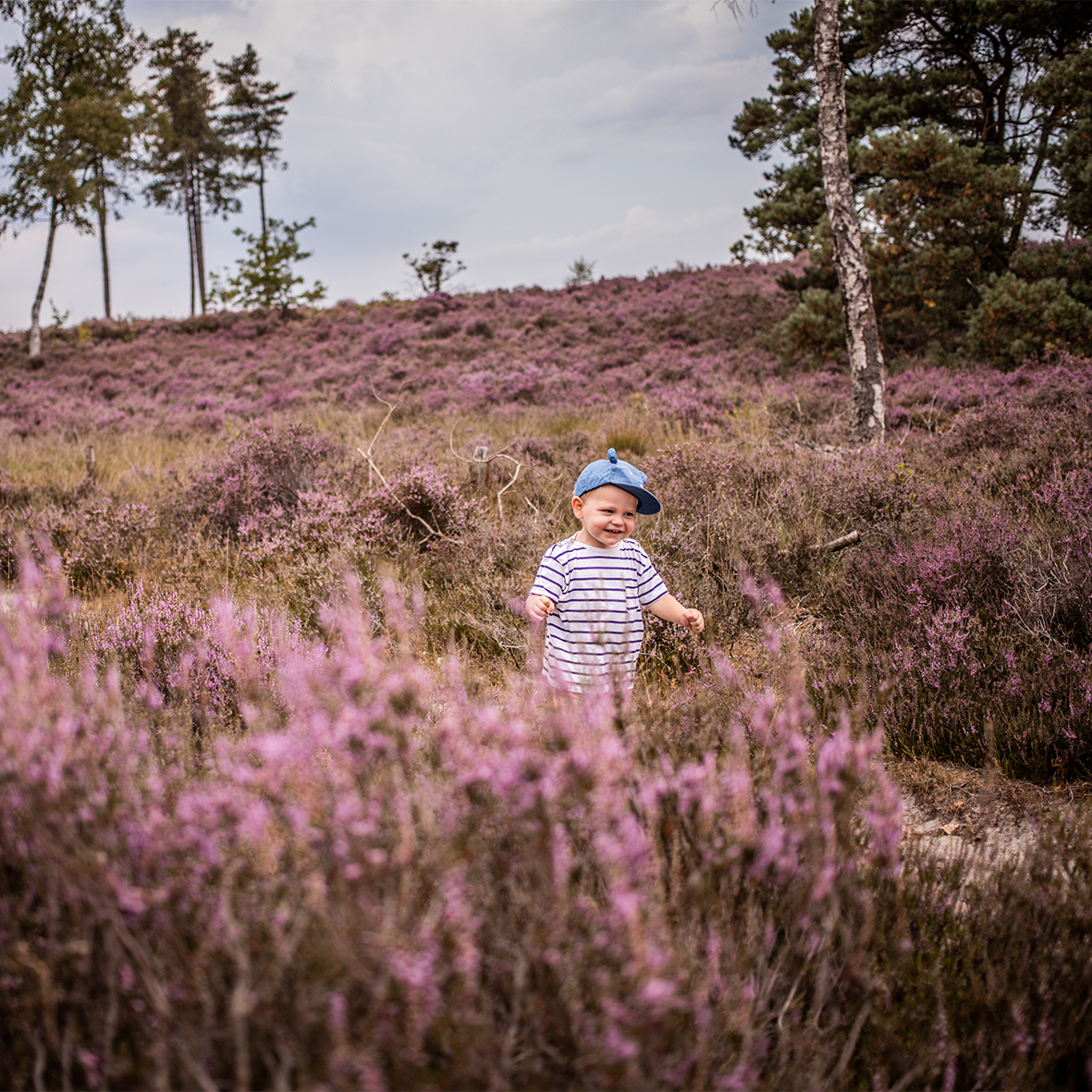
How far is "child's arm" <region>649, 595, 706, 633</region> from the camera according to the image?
278 cm

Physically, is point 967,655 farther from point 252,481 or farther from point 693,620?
point 252,481

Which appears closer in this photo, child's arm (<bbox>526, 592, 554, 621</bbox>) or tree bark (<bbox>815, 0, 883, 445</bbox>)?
child's arm (<bbox>526, 592, 554, 621</bbox>)

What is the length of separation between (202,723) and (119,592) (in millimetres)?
2612

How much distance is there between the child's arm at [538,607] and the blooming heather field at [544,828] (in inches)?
12.1

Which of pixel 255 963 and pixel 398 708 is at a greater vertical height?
pixel 398 708

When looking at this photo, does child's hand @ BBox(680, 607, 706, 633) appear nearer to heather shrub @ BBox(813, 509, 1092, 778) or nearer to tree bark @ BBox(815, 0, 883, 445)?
heather shrub @ BBox(813, 509, 1092, 778)

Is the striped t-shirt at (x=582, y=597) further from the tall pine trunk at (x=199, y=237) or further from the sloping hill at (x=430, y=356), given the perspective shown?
the tall pine trunk at (x=199, y=237)

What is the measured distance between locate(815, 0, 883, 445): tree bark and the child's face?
16.7 ft

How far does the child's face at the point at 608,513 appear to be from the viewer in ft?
9.52

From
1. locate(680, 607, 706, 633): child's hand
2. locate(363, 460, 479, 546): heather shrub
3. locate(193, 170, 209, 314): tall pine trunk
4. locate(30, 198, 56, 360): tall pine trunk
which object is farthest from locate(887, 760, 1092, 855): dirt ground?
locate(193, 170, 209, 314): tall pine trunk

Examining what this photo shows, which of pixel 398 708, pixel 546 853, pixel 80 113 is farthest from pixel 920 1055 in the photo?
pixel 80 113

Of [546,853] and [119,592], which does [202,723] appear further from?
[119,592]

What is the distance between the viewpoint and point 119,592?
4496 millimetres

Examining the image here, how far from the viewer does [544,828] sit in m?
1.11
